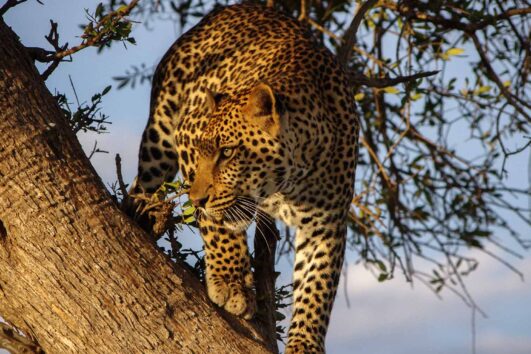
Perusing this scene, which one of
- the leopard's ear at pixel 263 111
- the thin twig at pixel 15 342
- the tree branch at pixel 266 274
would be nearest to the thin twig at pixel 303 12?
the tree branch at pixel 266 274

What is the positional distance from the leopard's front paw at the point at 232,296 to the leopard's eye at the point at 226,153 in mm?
702

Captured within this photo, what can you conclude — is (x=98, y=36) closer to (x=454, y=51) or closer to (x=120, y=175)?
(x=120, y=175)

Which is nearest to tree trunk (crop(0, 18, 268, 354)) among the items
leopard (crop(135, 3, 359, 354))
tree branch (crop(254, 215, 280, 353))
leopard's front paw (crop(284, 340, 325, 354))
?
leopard (crop(135, 3, 359, 354))

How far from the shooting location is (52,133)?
4.99m

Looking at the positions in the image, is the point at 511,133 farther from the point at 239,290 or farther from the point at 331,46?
the point at 239,290

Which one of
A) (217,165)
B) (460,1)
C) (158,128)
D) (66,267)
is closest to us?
(66,267)

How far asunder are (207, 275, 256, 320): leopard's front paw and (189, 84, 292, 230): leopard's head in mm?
335

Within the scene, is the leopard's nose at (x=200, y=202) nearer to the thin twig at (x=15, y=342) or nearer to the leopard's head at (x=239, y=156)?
the leopard's head at (x=239, y=156)

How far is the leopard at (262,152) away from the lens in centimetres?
565

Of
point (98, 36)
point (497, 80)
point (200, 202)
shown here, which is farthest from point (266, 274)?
point (497, 80)

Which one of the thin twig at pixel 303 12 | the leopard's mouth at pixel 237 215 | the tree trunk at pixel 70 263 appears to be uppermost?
the thin twig at pixel 303 12

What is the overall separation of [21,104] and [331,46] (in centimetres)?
455

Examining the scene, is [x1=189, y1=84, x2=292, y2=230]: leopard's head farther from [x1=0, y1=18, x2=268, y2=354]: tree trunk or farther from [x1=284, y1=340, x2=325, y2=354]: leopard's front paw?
[x1=284, y1=340, x2=325, y2=354]: leopard's front paw

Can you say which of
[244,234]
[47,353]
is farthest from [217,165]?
[47,353]
